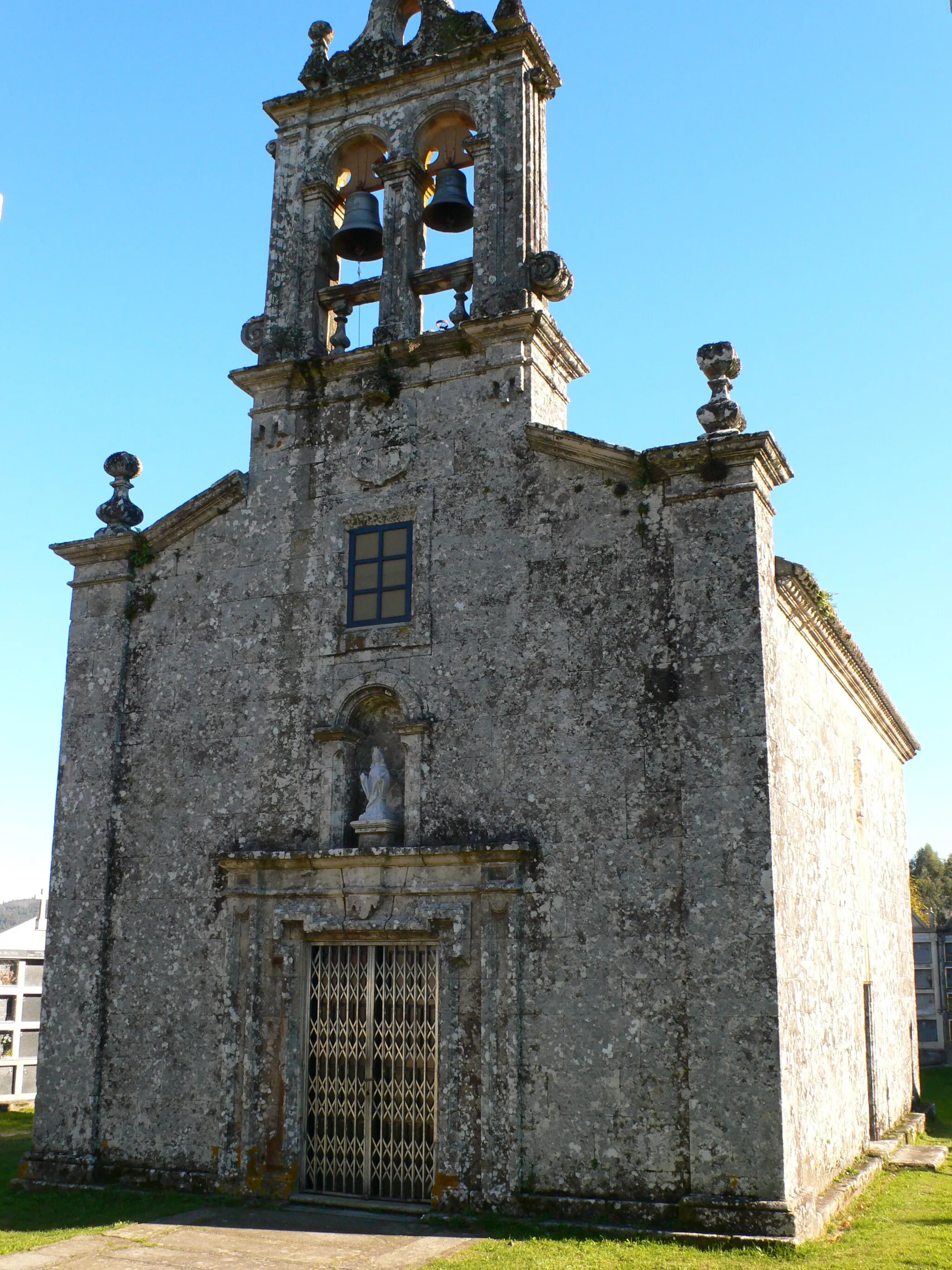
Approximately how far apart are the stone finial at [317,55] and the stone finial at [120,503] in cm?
471

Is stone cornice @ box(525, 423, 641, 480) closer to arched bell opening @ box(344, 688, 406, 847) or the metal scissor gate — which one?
arched bell opening @ box(344, 688, 406, 847)

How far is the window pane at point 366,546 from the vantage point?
1151 centimetres

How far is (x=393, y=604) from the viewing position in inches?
444

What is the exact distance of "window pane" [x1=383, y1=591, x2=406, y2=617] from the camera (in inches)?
442

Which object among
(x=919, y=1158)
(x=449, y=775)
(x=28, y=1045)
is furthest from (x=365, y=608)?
(x=28, y=1045)

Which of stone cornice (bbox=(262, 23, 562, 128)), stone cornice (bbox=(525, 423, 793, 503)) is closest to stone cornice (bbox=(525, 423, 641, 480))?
stone cornice (bbox=(525, 423, 793, 503))

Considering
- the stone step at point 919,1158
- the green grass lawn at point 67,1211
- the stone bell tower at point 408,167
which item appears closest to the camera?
the green grass lawn at point 67,1211

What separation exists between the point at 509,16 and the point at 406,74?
125cm

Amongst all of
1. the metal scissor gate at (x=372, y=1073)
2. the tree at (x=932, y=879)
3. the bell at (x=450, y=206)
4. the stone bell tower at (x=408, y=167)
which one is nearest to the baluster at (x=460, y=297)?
the stone bell tower at (x=408, y=167)

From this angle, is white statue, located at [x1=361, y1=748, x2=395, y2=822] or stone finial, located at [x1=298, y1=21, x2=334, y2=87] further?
stone finial, located at [x1=298, y1=21, x2=334, y2=87]

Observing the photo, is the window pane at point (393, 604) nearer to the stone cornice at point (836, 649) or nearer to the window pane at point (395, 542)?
the window pane at point (395, 542)

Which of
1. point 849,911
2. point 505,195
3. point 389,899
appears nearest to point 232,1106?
point 389,899

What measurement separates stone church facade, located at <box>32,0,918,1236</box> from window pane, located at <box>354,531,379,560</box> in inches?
1.9

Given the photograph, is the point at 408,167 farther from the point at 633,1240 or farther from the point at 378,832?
the point at 633,1240
